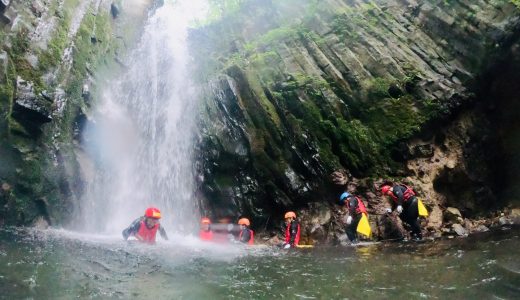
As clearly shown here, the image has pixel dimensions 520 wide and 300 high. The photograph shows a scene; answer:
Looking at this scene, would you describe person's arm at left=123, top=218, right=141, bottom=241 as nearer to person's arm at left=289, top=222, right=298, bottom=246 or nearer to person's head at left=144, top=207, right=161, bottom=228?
person's head at left=144, top=207, right=161, bottom=228

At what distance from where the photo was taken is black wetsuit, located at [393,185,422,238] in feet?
40.6

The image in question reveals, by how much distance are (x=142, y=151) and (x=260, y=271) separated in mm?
10777

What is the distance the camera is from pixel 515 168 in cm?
1420

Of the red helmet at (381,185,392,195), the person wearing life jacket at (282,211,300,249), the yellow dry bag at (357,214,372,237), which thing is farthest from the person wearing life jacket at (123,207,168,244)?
the red helmet at (381,185,392,195)

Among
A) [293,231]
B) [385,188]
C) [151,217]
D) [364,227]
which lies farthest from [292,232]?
[151,217]

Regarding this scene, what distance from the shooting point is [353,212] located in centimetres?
1295

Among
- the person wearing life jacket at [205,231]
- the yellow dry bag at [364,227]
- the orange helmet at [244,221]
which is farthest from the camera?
the person wearing life jacket at [205,231]

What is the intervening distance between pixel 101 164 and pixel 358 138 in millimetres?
10375

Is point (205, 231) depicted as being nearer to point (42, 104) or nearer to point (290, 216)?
point (290, 216)

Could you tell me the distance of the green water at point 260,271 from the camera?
686 centimetres

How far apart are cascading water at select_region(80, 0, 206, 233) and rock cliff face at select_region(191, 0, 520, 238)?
1.26m

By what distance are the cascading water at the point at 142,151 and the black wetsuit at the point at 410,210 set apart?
8.14 metres

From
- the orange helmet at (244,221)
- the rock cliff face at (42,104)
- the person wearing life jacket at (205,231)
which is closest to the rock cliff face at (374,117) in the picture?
the orange helmet at (244,221)

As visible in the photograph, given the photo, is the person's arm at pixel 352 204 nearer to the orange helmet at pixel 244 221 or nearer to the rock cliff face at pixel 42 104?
the orange helmet at pixel 244 221
